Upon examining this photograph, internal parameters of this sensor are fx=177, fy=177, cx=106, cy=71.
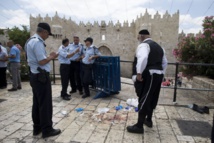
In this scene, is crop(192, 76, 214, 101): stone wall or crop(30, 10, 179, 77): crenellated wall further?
crop(30, 10, 179, 77): crenellated wall

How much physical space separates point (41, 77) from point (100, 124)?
1.41 metres

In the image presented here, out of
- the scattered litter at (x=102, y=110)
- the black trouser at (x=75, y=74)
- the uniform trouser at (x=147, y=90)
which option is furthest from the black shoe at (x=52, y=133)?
the black trouser at (x=75, y=74)

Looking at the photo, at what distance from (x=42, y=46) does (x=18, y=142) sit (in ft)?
4.93

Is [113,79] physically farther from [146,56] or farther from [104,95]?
[146,56]

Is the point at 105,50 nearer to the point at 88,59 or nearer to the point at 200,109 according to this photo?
the point at 88,59

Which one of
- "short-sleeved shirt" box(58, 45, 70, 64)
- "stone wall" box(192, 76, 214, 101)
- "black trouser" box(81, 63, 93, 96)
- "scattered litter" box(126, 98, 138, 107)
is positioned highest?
"short-sleeved shirt" box(58, 45, 70, 64)

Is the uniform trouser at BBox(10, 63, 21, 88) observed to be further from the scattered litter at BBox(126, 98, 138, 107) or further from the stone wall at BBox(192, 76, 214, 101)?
the stone wall at BBox(192, 76, 214, 101)

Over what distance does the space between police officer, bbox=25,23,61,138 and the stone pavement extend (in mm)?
248

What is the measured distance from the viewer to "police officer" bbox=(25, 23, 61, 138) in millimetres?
2633

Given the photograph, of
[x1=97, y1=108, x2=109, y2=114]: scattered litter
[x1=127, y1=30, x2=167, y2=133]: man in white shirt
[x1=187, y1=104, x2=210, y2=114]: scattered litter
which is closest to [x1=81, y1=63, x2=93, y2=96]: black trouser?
[x1=97, y1=108, x2=109, y2=114]: scattered litter

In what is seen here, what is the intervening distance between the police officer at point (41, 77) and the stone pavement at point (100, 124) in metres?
0.25

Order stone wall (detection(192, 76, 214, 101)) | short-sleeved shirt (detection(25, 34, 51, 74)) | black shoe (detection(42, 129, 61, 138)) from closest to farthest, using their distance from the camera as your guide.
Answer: short-sleeved shirt (detection(25, 34, 51, 74))
black shoe (detection(42, 129, 61, 138))
stone wall (detection(192, 76, 214, 101))

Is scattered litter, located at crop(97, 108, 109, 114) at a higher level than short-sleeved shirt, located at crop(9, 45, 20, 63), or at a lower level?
lower

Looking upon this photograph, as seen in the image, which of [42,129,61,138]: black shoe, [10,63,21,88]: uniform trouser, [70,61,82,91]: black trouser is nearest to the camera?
[42,129,61,138]: black shoe
